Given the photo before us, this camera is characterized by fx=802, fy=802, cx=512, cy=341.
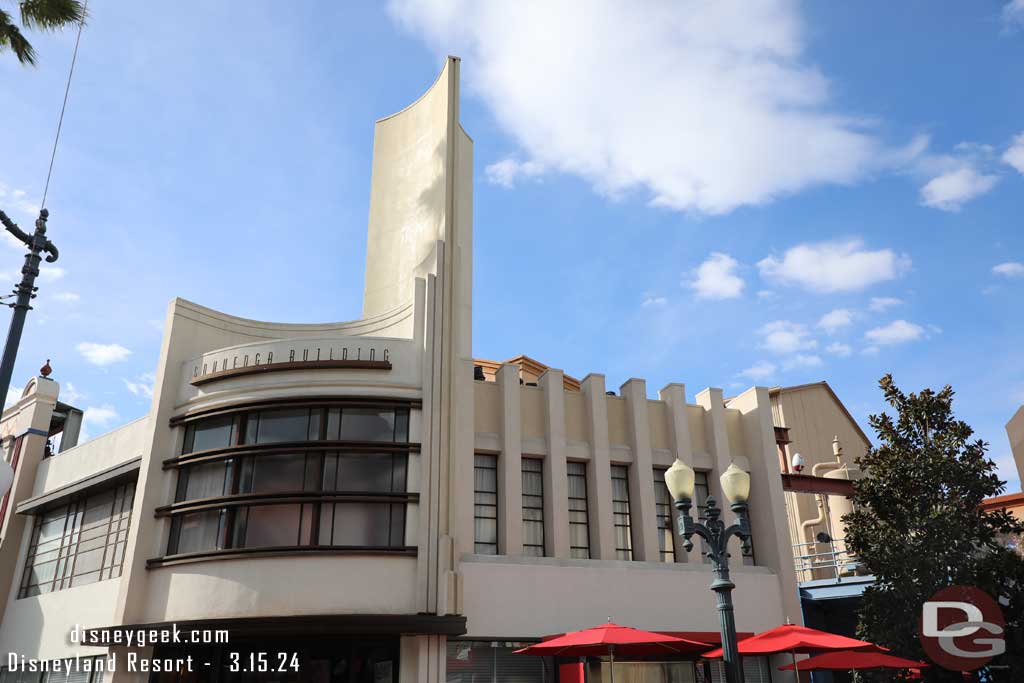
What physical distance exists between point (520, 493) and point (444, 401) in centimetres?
322

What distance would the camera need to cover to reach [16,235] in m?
13.9

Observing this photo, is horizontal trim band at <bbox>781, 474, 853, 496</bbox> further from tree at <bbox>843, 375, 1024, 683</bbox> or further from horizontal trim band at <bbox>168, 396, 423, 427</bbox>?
horizontal trim band at <bbox>168, 396, 423, 427</bbox>

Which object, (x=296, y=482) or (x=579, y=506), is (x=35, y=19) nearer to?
(x=296, y=482)

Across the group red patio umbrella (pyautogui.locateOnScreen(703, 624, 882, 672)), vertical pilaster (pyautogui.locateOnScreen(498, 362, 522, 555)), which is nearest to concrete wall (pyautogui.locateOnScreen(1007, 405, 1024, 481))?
red patio umbrella (pyautogui.locateOnScreen(703, 624, 882, 672))

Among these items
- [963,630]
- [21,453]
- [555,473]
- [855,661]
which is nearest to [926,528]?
[963,630]

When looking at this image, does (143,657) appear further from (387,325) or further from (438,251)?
(438,251)

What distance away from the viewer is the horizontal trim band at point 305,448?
19.2m

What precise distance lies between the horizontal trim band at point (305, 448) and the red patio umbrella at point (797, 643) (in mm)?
8696

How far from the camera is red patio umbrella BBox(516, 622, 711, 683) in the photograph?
15352 mm

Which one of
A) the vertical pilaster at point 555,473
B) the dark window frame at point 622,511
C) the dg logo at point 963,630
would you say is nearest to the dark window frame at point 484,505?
the vertical pilaster at point 555,473

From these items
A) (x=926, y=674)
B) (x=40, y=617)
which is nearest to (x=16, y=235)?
(x=40, y=617)

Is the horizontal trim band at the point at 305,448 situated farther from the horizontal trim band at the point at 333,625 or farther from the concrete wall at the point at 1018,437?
the concrete wall at the point at 1018,437

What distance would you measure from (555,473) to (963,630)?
992 cm

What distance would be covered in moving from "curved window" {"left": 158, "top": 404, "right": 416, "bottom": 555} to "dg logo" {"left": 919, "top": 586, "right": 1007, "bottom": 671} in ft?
39.0
